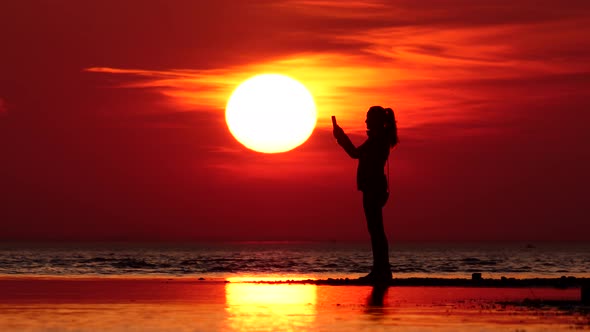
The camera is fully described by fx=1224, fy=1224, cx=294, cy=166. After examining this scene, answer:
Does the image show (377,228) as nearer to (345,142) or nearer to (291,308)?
(345,142)

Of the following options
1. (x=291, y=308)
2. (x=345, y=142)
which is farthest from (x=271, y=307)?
(x=345, y=142)

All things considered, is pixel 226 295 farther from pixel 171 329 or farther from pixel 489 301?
pixel 171 329

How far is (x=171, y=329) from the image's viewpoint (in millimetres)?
19609

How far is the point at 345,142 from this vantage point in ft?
106

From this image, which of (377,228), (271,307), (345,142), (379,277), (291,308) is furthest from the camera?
(379,277)

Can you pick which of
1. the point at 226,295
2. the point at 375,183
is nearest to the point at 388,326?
the point at 226,295

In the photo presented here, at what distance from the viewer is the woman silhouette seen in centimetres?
3253

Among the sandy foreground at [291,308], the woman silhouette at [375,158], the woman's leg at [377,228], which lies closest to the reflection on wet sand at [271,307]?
the sandy foreground at [291,308]

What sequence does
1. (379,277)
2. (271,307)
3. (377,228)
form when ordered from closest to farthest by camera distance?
(271,307), (377,228), (379,277)

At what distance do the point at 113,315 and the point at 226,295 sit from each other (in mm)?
6729

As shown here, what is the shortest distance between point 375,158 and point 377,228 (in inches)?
81.9

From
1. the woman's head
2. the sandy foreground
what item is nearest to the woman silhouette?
the woman's head

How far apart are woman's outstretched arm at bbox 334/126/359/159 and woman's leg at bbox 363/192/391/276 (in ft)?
4.07

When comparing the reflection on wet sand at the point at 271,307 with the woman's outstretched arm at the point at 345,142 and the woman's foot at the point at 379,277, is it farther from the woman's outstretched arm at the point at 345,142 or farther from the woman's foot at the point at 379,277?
the woman's outstretched arm at the point at 345,142
